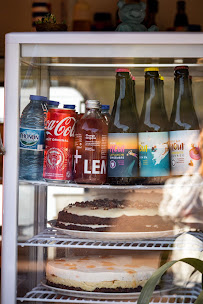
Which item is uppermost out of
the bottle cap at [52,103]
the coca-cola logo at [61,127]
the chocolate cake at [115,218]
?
the bottle cap at [52,103]

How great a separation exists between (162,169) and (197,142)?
0.13m

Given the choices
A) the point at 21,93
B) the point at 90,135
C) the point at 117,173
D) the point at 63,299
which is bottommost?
the point at 63,299

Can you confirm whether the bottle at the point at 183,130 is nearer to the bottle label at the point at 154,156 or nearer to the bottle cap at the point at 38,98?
the bottle label at the point at 154,156

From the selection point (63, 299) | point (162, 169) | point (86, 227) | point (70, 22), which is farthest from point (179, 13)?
point (63, 299)

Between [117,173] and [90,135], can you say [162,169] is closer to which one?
[117,173]

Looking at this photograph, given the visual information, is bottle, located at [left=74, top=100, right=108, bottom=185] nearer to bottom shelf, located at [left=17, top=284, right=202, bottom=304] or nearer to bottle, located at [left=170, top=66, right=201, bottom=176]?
bottle, located at [left=170, top=66, right=201, bottom=176]

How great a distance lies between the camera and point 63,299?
1.52 meters

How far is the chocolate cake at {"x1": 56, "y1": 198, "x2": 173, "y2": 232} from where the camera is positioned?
1.53 m

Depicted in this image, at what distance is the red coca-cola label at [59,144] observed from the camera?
59.7 inches

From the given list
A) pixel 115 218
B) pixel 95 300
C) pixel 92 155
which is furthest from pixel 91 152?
pixel 95 300

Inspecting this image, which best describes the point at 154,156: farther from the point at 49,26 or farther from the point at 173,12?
the point at 173,12

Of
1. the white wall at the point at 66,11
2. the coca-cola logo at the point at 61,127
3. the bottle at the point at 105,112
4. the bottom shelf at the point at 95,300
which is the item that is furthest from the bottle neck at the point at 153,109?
the white wall at the point at 66,11

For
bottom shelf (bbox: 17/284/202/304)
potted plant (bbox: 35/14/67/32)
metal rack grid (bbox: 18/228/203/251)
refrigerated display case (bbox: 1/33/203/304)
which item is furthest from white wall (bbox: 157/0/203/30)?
bottom shelf (bbox: 17/284/202/304)

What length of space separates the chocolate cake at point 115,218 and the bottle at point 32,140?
0.17 meters
